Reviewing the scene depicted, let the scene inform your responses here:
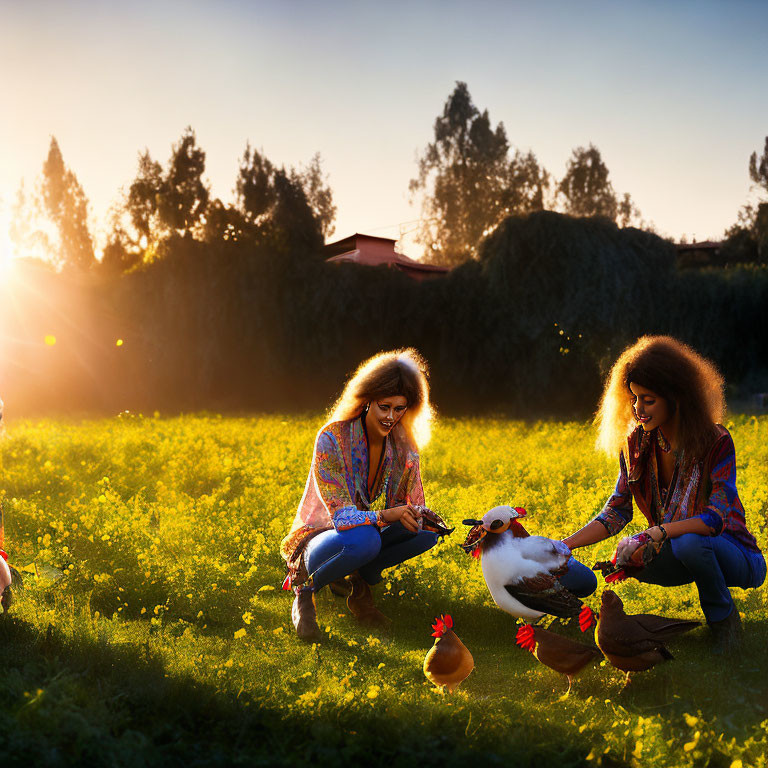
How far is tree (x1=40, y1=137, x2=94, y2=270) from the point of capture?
40.6 metres

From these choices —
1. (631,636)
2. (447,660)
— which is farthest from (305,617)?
(631,636)

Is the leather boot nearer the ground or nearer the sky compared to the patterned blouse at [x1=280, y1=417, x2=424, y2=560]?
nearer the ground

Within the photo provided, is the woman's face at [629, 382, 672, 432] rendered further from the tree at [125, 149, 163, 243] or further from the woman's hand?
the tree at [125, 149, 163, 243]

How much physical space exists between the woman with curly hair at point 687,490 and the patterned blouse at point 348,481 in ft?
3.53

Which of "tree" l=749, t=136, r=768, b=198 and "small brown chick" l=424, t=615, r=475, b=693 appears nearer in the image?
"small brown chick" l=424, t=615, r=475, b=693

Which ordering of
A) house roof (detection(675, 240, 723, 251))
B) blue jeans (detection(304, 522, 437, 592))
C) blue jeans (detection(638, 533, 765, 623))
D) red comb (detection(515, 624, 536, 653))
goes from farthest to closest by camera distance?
1. house roof (detection(675, 240, 723, 251))
2. blue jeans (detection(304, 522, 437, 592))
3. blue jeans (detection(638, 533, 765, 623))
4. red comb (detection(515, 624, 536, 653))

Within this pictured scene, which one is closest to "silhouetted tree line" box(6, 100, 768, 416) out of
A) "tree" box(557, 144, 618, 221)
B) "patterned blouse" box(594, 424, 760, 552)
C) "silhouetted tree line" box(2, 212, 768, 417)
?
"silhouetted tree line" box(2, 212, 768, 417)

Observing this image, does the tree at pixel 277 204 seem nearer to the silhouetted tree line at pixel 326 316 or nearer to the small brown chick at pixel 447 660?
the silhouetted tree line at pixel 326 316

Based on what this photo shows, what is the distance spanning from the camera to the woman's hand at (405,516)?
13.0ft

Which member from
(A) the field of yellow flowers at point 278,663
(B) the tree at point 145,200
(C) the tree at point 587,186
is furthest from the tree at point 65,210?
(A) the field of yellow flowers at point 278,663

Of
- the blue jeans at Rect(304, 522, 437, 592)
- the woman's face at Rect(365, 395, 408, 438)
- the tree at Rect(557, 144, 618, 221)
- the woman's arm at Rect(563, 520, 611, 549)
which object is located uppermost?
the tree at Rect(557, 144, 618, 221)

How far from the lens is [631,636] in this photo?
317 centimetres

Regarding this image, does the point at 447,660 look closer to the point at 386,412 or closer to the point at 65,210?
the point at 386,412

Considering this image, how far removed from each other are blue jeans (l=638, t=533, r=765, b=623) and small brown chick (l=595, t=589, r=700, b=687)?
48 cm
